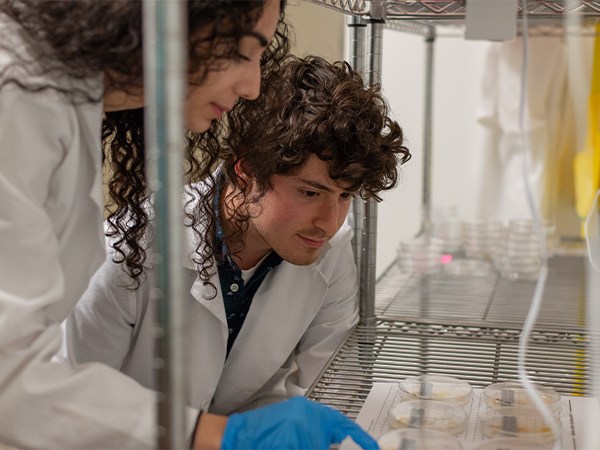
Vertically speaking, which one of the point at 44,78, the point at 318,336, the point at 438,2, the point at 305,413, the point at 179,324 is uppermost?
the point at 438,2

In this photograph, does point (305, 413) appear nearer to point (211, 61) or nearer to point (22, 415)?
point (22, 415)

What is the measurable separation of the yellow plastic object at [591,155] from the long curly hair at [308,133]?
3.20 ft

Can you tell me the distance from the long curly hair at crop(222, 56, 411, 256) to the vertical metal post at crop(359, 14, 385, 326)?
56mm

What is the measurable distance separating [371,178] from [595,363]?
1.78 ft

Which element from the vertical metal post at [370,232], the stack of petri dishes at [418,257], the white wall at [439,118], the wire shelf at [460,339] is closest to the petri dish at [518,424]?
the wire shelf at [460,339]

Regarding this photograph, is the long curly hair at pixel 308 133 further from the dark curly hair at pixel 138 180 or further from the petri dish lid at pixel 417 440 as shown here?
the petri dish lid at pixel 417 440

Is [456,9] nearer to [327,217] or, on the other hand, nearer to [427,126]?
[327,217]

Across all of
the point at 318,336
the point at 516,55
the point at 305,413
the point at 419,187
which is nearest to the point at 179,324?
the point at 305,413

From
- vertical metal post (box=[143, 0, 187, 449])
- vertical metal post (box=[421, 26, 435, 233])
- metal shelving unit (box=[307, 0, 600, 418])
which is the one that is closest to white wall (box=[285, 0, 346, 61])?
vertical metal post (box=[421, 26, 435, 233])

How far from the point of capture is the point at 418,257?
1.95 metres

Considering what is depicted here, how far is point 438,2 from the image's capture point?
1387 millimetres

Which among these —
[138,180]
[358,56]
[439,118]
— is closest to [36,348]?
[138,180]

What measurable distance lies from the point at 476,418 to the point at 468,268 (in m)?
1.08

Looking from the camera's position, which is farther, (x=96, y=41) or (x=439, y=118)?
(x=439, y=118)
